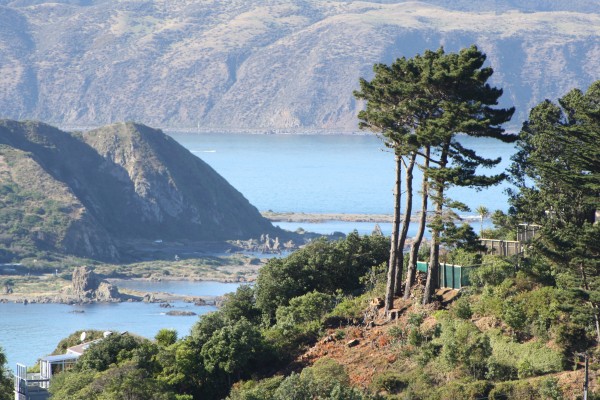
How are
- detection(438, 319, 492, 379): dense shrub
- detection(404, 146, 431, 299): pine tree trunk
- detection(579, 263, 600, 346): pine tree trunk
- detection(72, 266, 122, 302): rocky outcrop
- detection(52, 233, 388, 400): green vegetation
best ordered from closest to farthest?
detection(579, 263, 600, 346): pine tree trunk
detection(438, 319, 492, 379): dense shrub
detection(52, 233, 388, 400): green vegetation
detection(404, 146, 431, 299): pine tree trunk
detection(72, 266, 122, 302): rocky outcrop

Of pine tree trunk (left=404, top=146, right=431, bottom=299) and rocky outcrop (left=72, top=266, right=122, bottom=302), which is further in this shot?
rocky outcrop (left=72, top=266, right=122, bottom=302)

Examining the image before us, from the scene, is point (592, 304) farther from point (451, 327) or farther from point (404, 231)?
point (404, 231)

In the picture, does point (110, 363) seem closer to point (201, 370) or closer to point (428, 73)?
point (201, 370)

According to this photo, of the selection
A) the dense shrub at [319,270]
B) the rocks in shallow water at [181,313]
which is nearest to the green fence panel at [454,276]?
the dense shrub at [319,270]

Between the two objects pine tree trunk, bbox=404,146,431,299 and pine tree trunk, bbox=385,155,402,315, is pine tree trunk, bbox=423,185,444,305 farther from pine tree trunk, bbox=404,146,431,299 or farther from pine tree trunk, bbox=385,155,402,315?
pine tree trunk, bbox=385,155,402,315

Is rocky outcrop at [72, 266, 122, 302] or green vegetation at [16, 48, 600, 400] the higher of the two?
green vegetation at [16, 48, 600, 400]

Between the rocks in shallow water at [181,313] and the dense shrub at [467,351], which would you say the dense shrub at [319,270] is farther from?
the rocks in shallow water at [181,313]

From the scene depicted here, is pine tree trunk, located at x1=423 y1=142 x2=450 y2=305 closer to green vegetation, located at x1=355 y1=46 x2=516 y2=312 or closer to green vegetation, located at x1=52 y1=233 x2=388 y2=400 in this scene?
green vegetation, located at x1=355 y1=46 x2=516 y2=312

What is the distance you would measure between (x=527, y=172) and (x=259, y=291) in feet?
32.1

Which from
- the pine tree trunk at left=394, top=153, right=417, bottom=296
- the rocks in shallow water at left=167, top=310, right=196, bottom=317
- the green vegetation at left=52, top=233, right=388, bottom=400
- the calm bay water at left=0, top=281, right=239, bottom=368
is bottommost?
the calm bay water at left=0, top=281, right=239, bottom=368

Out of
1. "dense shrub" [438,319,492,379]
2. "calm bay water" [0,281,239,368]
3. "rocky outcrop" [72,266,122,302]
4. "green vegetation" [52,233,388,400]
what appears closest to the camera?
"dense shrub" [438,319,492,379]

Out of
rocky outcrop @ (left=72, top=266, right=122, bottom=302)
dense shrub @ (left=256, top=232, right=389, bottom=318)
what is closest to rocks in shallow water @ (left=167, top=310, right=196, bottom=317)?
rocky outcrop @ (left=72, top=266, right=122, bottom=302)

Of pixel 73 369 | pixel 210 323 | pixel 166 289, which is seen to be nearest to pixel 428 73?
pixel 210 323

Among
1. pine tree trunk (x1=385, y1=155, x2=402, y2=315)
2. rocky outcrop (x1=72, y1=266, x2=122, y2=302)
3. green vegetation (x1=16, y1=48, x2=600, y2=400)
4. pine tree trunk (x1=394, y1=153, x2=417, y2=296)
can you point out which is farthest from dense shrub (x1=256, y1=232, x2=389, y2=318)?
rocky outcrop (x1=72, y1=266, x2=122, y2=302)
